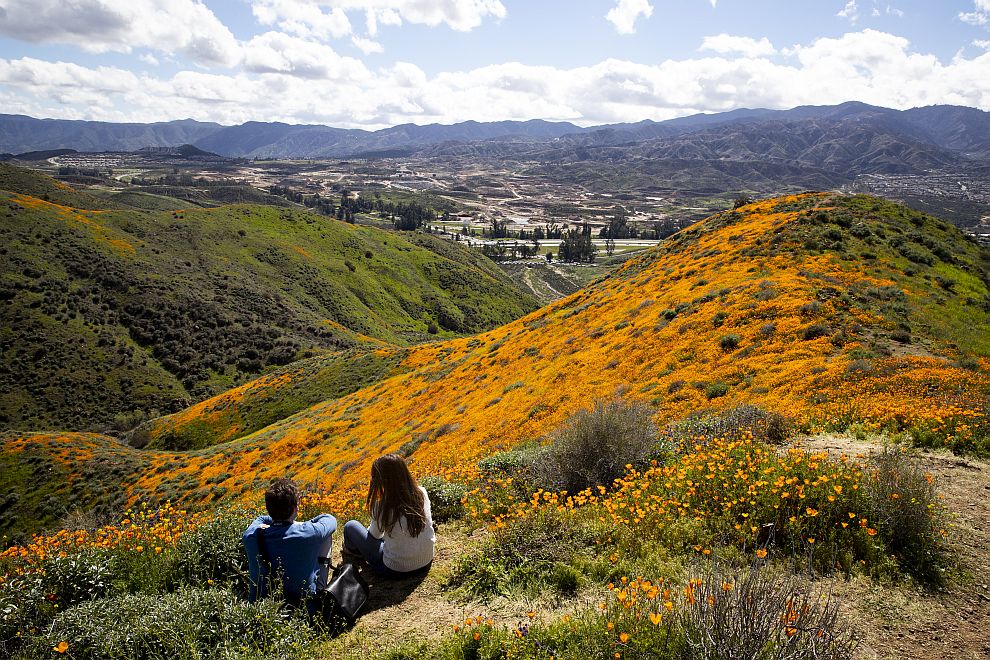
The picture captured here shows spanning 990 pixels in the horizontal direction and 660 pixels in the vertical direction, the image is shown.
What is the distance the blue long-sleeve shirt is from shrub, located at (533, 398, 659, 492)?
392 cm

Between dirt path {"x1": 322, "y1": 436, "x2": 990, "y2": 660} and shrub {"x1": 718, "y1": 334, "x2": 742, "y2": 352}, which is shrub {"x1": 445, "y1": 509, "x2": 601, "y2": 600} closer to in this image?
dirt path {"x1": 322, "y1": 436, "x2": 990, "y2": 660}

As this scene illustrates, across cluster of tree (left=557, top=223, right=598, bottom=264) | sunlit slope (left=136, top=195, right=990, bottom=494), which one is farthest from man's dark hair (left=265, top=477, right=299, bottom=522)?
cluster of tree (left=557, top=223, right=598, bottom=264)

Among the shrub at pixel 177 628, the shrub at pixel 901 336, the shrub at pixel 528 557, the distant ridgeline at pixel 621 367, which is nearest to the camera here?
the shrub at pixel 177 628

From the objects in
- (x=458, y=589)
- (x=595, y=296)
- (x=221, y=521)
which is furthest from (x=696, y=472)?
(x=595, y=296)

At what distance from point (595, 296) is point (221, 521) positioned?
85.5 feet

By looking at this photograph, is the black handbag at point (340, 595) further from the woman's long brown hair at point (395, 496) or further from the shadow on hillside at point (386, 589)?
the woman's long brown hair at point (395, 496)

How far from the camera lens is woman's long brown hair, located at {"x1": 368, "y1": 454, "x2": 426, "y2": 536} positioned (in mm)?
5949

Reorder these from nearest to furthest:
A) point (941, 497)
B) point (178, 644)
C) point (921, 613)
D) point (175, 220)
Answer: point (178, 644) → point (921, 613) → point (941, 497) → point (175, 220)

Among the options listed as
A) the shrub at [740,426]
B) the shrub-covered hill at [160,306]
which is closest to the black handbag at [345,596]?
the shrub at [740,426]

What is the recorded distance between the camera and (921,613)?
4.32 m

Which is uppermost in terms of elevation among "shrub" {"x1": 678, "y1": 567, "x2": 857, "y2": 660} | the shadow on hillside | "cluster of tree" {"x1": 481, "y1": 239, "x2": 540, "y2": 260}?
"shrub" {"x1": 678, "y1": 567, "x2": 857, "y2": 660}

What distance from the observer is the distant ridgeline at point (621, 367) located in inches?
438

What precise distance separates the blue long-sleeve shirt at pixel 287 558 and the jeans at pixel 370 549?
35.0 inches

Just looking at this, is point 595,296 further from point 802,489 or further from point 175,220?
point 175,220
